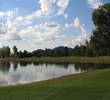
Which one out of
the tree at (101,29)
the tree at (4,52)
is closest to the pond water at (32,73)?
the tree at (101,29)

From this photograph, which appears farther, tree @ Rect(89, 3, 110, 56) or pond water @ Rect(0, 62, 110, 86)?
tree @ Rect(89, 3, 110, 56)

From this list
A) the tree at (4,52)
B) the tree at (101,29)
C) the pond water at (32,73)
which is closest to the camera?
the pond water at (32,73)

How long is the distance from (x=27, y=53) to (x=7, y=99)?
4511 inches

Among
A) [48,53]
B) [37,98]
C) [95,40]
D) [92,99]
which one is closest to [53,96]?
[37,98]

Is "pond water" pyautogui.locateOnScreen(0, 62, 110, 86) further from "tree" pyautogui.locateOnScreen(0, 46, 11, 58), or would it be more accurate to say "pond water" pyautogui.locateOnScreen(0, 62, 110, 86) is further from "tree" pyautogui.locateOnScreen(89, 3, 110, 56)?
"tree" pyautogui.locateOnScreen(0, 46, 11, 58)

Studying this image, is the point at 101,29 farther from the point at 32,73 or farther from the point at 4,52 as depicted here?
the point at 4,52

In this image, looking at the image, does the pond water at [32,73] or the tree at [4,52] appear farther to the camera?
the tree at [4,52]

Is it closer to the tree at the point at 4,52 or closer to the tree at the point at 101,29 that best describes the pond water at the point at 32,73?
the tree at the point at 101,29

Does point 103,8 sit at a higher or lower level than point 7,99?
higher

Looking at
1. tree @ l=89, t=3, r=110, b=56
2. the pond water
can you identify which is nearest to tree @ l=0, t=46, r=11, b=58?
the pond water

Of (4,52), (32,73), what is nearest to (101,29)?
(32,73)

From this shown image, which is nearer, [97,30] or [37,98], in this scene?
[37,98]

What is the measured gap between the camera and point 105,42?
27438 millimetres

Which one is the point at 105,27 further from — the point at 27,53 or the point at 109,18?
the point at 27,53
